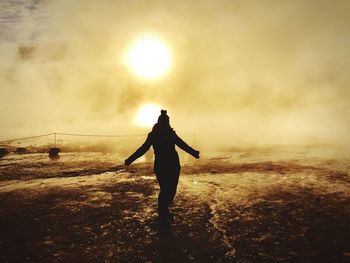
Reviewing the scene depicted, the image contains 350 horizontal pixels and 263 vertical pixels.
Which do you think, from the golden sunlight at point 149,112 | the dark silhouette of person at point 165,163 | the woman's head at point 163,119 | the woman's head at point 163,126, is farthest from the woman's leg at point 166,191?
the golden sunlight at point 149,112

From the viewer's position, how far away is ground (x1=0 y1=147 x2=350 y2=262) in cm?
443

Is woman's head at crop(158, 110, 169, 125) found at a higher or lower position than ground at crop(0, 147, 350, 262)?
higher

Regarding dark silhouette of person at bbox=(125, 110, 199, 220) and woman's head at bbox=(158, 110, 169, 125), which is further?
woman's head at bbox=(158, 110, 169, 125)

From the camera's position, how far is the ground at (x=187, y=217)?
4426 millimetres

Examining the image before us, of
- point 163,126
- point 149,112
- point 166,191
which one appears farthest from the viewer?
point 149,112

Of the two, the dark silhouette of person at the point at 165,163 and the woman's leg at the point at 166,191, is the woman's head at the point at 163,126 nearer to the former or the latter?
the dark silhouette of person at the point at 165,163

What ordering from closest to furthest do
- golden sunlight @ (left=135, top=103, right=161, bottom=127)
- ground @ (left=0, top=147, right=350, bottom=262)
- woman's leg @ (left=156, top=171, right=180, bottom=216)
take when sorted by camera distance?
ground @ (left=0, top=147, right=350, bottom=262), woman's leg @ (left=156, top=171, right=180, bottom=216), golden sunlight @ (left=135, top=103, right=161, bottom=127)

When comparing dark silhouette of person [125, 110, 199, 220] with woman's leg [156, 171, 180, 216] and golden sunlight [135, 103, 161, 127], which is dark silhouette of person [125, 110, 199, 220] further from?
golden sunlight [135, 103, 161, 127]

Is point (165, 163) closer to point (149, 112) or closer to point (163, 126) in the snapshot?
point (163, 126)

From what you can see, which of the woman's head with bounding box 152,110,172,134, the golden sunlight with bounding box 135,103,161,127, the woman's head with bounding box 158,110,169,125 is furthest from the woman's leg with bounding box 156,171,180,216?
the golden sunlight with bounding box 135,103,161,127

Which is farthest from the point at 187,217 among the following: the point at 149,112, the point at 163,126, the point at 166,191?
the point at 149,112

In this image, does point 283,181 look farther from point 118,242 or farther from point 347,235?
point 118,242

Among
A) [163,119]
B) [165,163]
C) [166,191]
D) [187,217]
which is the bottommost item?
[187,217]

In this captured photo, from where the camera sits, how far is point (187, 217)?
5.87 meters
